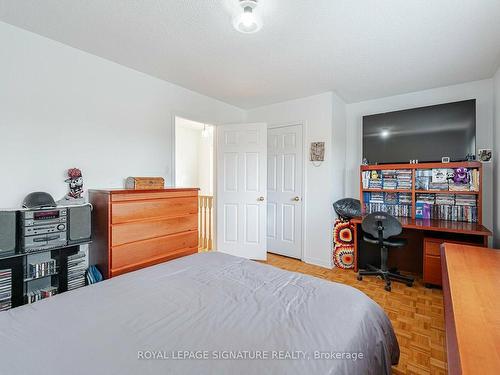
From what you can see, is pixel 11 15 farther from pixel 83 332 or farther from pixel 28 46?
pixel 83 332

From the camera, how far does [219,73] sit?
275 cm

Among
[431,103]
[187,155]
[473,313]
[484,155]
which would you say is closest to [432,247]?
[484,155]

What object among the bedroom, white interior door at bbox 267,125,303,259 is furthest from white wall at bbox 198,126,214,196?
white interior door at bbox 267,125,303,259

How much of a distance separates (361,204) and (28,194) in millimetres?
3721

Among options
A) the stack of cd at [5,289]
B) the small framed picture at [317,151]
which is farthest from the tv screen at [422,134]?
the stack of cd at [5,289]

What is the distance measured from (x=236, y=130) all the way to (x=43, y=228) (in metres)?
2.54

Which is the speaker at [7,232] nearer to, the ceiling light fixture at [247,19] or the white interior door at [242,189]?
the ceiling light fixture at [247,19]

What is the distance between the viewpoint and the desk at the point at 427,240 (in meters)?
2.57

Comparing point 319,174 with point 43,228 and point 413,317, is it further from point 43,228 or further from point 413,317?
point 43,228

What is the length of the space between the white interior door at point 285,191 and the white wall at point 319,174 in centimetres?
14

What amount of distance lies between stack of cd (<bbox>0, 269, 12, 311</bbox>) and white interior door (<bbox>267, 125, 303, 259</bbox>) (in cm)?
308

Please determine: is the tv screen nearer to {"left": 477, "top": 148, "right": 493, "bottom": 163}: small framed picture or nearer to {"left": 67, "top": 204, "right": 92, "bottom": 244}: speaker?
{"left": 477, "top": 148, "right": 493, "bottom": 163}: small framed picture

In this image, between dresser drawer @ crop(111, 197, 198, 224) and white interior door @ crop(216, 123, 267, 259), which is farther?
white interior door @ crop(216, 123, 267, 259)

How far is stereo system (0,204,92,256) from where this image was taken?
1.69 m
